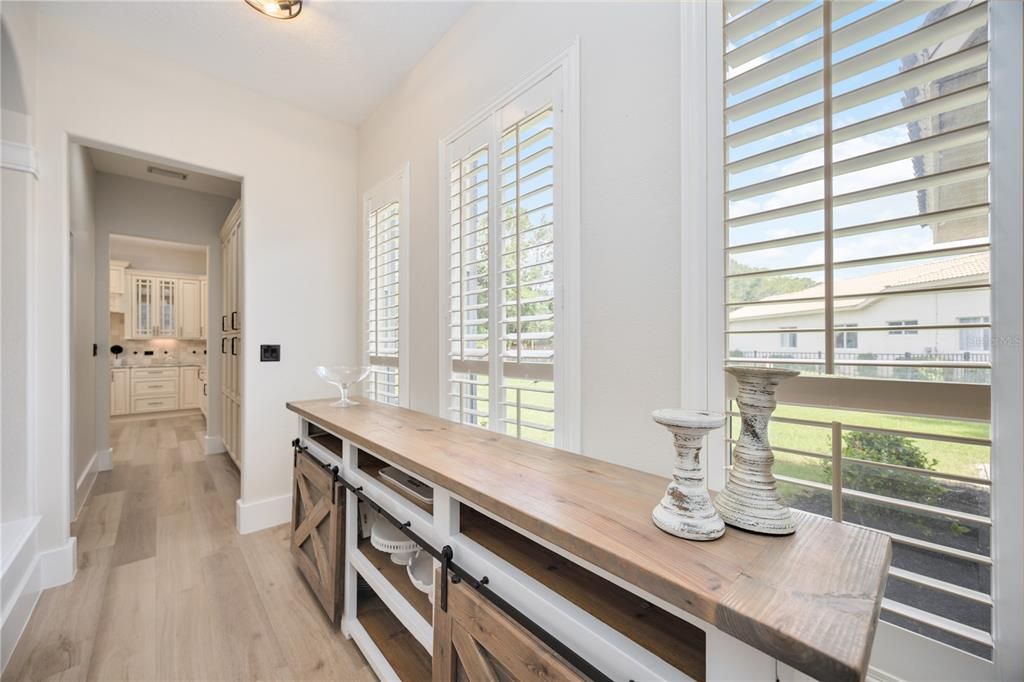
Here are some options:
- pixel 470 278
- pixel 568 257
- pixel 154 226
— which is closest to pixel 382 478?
pixel 470 278

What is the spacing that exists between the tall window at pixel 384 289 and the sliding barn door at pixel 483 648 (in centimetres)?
145

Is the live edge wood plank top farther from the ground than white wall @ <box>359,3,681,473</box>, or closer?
closer

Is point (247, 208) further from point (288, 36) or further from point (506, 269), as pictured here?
point (506, 269)

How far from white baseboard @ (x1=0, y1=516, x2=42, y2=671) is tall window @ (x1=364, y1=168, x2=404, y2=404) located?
157cm

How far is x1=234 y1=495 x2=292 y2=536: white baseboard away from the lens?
2496mm

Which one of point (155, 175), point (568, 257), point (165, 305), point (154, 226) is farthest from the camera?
point (165, 305)

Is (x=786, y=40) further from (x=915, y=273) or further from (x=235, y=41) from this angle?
(x=235, y=41)

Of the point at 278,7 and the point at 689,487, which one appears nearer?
the point at 689,487

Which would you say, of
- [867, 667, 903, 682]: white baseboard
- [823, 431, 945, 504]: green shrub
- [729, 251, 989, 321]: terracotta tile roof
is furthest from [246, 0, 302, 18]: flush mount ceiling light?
[867, 667, 903, 682]: white baseboard

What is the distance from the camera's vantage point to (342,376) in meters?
2.24

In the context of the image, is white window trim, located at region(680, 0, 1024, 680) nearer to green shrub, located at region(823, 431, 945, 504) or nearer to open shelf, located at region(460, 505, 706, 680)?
green shrub, located at region(823, 431, 945, 504)

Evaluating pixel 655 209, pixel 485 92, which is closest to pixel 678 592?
pixel 655 209

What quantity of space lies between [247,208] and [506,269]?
195 cm

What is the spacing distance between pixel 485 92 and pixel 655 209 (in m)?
1.09
